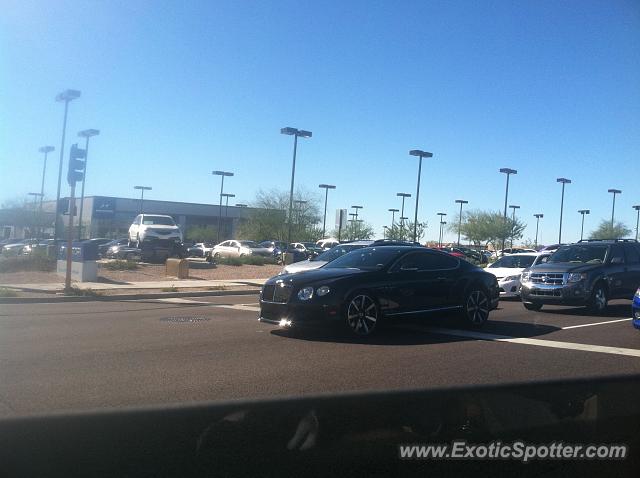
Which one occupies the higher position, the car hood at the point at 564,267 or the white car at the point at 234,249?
the car hood at the point at 564,267

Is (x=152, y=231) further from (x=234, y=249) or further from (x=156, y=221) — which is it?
(x=234, y=249)

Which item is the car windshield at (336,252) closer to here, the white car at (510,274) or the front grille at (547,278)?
the white car at (510,274)

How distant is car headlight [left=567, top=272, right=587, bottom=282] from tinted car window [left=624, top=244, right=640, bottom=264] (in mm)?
1951

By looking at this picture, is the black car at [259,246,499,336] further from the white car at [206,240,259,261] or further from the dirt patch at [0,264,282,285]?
the white car at [206,240,259,261]

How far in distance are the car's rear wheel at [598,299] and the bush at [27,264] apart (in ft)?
64.3

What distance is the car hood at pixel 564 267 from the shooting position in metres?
14.3

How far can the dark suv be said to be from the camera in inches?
555

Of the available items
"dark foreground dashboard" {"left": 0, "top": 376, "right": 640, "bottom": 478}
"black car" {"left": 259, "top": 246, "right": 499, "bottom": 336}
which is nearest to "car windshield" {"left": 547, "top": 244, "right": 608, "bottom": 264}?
"black car" {"left": 259, "top": 246, "right": 499, "bottom": 336}

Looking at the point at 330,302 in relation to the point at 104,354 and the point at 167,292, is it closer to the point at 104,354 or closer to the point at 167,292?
the point at 104,354

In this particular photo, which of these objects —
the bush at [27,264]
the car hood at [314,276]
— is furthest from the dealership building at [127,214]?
the car hood at [314,276]

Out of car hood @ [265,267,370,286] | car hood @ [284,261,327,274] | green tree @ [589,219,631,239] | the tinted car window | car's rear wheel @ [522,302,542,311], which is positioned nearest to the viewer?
car hood @ [265,267,370,286]

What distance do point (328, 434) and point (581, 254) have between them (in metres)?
12.0

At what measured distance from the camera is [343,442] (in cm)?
512

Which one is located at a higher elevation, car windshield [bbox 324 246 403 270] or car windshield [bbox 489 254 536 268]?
car windshield [bbox 489 254 536 268]
